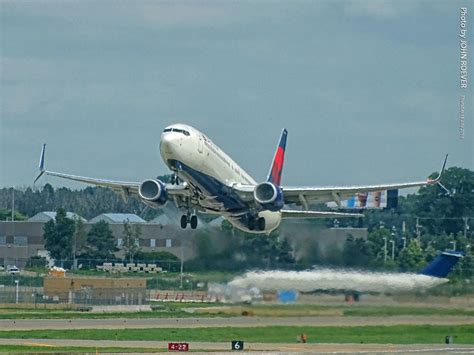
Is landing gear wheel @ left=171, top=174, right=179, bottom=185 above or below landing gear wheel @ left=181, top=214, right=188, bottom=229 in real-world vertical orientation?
above

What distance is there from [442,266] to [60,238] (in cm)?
5379

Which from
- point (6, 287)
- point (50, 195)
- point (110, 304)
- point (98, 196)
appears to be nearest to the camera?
point (110, 304)

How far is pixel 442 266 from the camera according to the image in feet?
233

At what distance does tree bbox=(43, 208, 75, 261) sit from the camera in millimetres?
116681

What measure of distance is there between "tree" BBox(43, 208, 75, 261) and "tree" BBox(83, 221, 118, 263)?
75.9 inches

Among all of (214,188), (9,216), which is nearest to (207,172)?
(214,188)

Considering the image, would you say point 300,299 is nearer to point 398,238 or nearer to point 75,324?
point 75,324

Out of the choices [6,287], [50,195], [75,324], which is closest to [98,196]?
[50,195]

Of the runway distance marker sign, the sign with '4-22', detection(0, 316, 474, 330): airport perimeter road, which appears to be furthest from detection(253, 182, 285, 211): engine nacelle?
the runway distance marker sign

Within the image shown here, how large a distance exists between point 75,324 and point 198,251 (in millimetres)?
8848

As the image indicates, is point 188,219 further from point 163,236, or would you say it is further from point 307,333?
point 163,236

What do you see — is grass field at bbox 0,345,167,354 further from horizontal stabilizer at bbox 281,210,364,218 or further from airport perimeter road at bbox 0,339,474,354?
horizontal stabilizer at bbox 281,210,364,218

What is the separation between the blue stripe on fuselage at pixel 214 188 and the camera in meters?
69.4

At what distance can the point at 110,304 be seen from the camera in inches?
3770
